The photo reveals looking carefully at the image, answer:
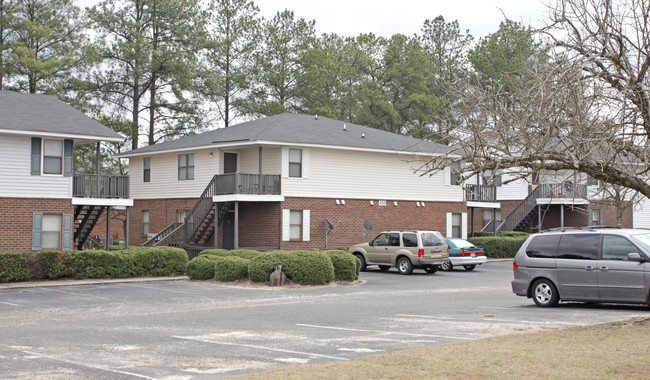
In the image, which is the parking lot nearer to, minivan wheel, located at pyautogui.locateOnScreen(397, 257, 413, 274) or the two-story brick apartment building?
minivan wheel, located at pyautogui.locateOnScreen(397, 257, 413, 274)

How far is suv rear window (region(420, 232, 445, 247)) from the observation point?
28.1 metres

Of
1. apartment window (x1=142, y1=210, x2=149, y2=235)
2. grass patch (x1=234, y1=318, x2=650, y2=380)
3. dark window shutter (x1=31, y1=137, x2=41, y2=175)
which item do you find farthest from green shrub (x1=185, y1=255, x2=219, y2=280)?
grass patch (x1=234, y1=318, x2=650, y2=380)

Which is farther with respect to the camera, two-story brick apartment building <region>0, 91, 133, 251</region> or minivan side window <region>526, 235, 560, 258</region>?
two-story brick apartment building <region>0, 91, 133, 251</region>

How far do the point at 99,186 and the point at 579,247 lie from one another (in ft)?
64.2

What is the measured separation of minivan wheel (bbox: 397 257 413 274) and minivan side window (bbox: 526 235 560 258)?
1112cm

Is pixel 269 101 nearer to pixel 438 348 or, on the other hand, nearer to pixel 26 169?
pixel 26 169

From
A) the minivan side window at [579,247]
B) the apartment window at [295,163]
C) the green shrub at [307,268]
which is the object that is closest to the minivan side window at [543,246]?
the minivan side window at [579,247]

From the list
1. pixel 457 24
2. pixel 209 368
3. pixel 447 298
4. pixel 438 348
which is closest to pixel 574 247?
pixel 447 298

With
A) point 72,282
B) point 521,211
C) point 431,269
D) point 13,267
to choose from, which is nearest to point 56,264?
point 72,282

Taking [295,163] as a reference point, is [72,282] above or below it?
below

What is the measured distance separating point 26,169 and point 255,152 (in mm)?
10966

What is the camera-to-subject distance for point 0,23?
144 ft

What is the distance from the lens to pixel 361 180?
121 ft

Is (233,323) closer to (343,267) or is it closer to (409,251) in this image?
(343,267)
